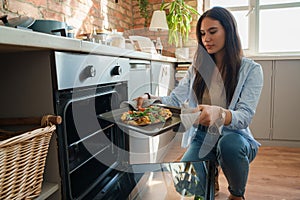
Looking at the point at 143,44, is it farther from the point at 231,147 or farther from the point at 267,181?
the point at 267,181

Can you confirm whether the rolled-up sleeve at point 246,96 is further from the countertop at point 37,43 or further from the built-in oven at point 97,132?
the countertop at point 37,43

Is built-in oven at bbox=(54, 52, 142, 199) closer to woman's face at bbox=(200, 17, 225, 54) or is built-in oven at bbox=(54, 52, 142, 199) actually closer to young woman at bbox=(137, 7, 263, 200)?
young woman at bbox=(137, 7, 263, 200)

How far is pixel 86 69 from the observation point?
938 millimetres

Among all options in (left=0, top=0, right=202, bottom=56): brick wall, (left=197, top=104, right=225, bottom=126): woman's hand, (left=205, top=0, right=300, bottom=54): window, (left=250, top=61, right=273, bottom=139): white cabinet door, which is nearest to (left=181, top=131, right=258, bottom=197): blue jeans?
(left=197, top=104, right=225, bottom=126): woman's hand

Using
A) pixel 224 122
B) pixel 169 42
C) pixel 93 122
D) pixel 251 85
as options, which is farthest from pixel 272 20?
pixel 93 122

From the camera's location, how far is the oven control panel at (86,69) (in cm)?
80

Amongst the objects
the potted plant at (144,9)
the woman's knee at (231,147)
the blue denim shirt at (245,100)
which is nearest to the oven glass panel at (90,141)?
the blue denim shirt at (245,100)

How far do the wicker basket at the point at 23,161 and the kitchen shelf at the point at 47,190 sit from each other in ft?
0.05

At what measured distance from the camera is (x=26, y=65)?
77 centimetres

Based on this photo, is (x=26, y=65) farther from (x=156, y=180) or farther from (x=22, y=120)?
(x=156, y=180)

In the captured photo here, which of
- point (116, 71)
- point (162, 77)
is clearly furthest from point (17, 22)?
point (162, 77)

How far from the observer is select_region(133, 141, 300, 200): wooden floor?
1.36 metres

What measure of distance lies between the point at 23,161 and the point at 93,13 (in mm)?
1767

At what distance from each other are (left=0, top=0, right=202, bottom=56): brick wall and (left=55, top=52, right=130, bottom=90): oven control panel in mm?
627
